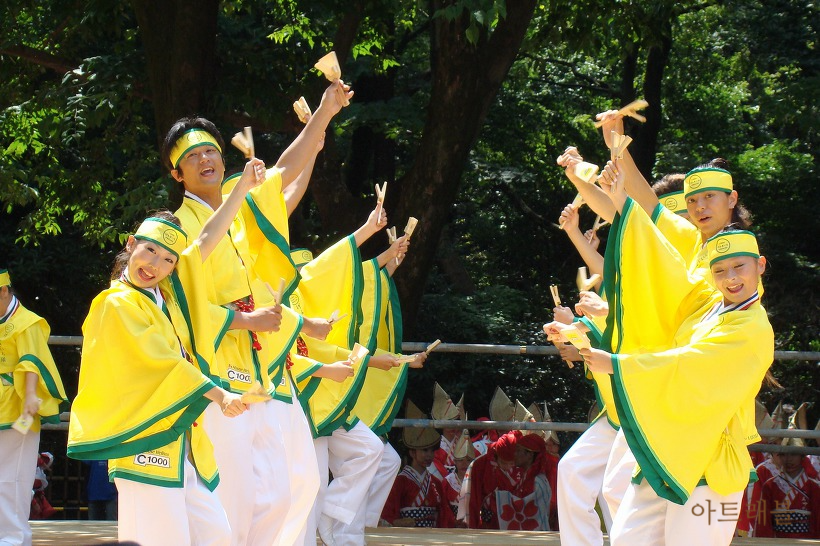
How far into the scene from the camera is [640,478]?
483 cm

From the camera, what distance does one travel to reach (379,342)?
8305mm

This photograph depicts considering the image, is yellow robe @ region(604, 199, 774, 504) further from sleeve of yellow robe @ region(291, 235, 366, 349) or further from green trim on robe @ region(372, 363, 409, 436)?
green trim on robe @ region(372, 363, 409, 436)

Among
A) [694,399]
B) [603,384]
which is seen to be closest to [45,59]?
[603,384]

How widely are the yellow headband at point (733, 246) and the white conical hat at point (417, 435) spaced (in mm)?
5556

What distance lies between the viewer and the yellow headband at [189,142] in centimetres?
529

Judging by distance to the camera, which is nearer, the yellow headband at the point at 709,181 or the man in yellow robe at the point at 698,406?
the man in yellow robe at the point at 698,406

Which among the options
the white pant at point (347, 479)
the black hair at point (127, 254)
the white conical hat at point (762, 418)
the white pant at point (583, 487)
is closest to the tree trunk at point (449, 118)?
the white pant at point (347, 479)

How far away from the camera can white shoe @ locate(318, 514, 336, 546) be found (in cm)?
710

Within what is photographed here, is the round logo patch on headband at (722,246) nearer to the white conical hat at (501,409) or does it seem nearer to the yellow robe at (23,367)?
the yellow robe at (23,367)

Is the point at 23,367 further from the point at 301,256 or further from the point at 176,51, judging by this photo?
the point at 176,51

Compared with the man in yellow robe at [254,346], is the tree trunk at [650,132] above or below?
above

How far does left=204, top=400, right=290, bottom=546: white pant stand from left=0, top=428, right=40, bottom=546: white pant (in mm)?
2874

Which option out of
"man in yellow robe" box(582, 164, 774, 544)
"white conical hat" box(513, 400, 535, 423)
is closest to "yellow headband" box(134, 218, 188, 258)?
"man in yellow robe" box(582, 164, 774, 544)

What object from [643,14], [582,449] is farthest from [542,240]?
[582,449]
